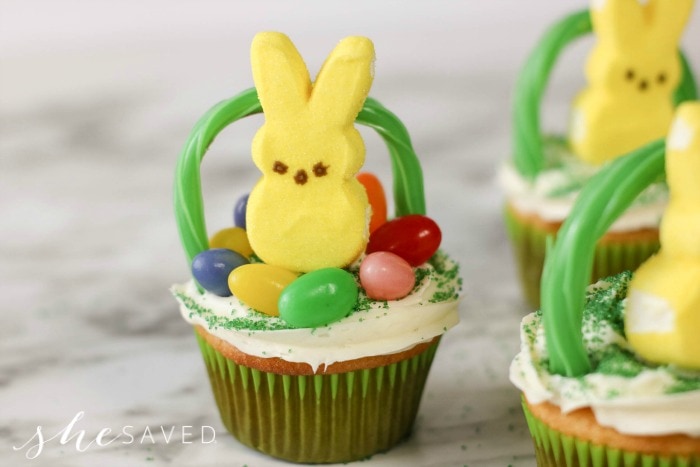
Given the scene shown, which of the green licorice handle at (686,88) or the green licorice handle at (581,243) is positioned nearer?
the green licorice handle at (581,243)

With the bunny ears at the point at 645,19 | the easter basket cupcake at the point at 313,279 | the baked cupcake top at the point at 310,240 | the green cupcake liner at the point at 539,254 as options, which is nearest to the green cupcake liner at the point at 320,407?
the easter basket cupcake at the point at 313,279

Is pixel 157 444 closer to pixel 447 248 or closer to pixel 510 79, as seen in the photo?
pixel 447 248

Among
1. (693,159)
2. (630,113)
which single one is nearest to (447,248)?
(630,113)

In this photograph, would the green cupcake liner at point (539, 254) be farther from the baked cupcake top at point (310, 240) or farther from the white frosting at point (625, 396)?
the white frosting at point (625, 396)

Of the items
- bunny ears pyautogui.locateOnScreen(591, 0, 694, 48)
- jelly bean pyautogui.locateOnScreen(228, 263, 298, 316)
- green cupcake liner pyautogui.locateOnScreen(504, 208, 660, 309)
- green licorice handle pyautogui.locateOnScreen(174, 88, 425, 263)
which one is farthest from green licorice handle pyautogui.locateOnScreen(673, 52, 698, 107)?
jelly bean pyautogui.locateOnScreen(228, 263, 298, 316)

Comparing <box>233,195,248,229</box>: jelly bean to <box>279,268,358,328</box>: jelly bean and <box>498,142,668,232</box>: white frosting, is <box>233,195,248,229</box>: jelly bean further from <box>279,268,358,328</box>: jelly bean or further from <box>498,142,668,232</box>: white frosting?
<box>498,142,668,232</box>: white frosting
